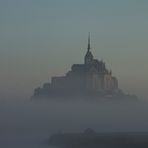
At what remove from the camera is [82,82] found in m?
174

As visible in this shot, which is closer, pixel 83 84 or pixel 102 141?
pixel 102 141

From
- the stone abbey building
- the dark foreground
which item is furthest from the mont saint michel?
the dark foreground

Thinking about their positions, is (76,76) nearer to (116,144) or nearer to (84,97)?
(84,97)

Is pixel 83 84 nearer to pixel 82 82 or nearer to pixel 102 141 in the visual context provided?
pixel 82 82

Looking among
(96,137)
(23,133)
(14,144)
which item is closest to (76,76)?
(23,133)

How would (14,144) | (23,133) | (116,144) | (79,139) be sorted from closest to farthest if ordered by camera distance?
(116,144) < (79,139) < (14,144) < (23,133)

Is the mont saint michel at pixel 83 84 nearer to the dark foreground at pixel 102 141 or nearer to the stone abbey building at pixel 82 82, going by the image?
the stone abbey building at pixel 82 82

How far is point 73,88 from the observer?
580ft

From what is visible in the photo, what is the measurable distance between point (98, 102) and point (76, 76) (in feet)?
34.2

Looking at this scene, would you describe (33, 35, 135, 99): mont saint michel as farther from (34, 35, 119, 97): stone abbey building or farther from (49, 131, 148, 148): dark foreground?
(49, 131, 148, 148): dark foreground

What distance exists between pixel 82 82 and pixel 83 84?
5.09 ft

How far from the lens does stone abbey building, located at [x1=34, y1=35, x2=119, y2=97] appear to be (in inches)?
6855

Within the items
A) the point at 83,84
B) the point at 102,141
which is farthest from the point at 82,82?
the point at 102,141

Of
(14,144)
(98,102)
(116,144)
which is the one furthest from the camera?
(98,102)
